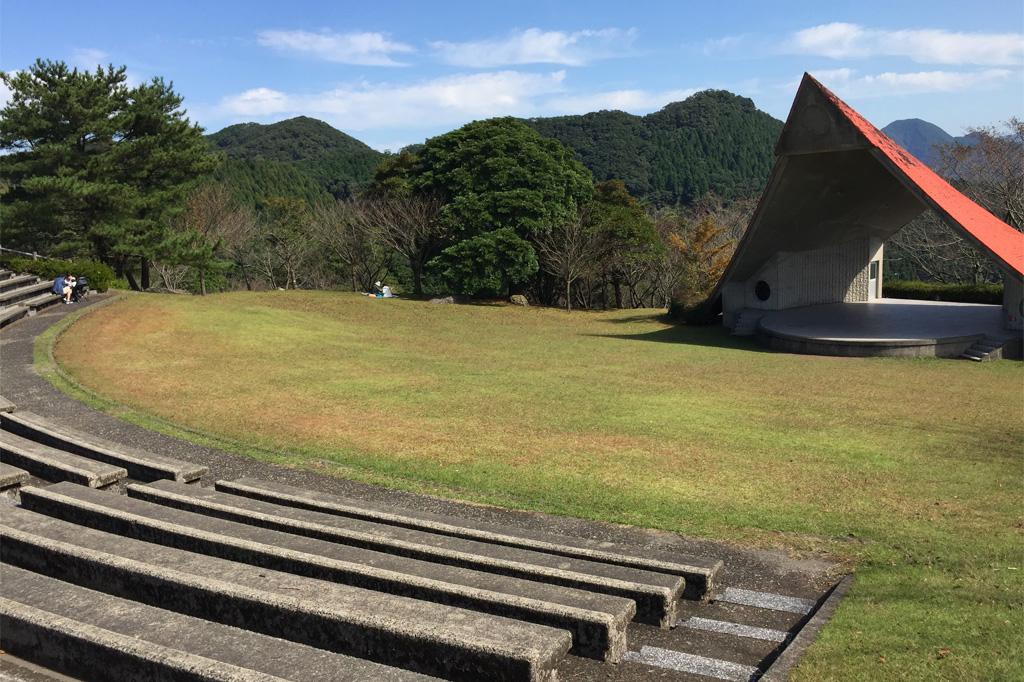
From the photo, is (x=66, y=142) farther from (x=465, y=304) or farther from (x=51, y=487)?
(x=51, y=487)

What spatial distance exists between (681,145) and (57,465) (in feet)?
310

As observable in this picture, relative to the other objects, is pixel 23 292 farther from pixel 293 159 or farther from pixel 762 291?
pixel 293 159

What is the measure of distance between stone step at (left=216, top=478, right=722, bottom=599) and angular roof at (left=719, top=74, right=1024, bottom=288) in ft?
57.4

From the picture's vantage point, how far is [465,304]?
36.6 meters

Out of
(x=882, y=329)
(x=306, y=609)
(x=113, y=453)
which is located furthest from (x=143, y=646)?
(x=882, y=329)

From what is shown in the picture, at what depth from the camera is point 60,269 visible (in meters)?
24.7

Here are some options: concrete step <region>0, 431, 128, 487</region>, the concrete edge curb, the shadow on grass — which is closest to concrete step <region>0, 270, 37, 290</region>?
concrete step <region>0, 431, 128, 487</region>

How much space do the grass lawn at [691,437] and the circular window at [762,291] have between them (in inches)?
189

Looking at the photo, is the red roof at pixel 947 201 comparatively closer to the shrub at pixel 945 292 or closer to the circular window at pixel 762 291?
the circular window at pixel 762 291

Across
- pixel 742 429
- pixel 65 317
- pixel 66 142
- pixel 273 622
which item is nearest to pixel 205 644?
pixel 273 622

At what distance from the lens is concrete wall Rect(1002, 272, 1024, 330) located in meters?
20.7

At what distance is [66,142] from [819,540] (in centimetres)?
2914

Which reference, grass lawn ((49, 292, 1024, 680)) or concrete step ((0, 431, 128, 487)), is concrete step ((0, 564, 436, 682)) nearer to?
grass lawn ((49, 292, 1024, 680))

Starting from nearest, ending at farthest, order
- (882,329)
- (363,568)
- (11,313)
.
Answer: (363,568)
(11,313)
(882,329)
